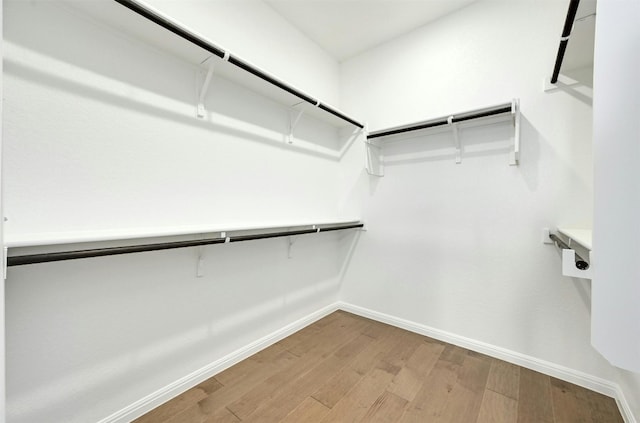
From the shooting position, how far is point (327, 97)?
2.65 metres

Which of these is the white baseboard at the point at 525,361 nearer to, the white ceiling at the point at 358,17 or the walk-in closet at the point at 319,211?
the walk-in closet at the point at 319,211

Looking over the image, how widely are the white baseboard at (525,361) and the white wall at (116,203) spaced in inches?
47.5

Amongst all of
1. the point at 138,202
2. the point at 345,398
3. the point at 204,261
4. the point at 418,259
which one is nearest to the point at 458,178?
the point at 418,259

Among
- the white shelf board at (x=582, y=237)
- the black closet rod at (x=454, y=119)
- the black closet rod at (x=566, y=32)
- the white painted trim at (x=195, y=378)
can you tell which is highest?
the black closet rod at (x=566, y=32)

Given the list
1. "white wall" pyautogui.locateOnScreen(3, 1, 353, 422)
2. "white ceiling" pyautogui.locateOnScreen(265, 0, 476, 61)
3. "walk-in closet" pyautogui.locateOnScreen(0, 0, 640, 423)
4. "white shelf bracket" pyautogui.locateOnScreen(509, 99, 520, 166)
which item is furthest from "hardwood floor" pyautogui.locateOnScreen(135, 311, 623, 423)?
"white ceiling" pyautogui.locateOnScreen(265, 0, 476, 61)

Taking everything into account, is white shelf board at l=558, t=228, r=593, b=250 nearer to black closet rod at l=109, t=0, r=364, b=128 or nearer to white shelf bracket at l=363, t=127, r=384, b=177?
white shelf bracket at l=363, t=127, r=384, b=177

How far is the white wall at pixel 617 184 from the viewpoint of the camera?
1.84 ft

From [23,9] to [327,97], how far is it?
81.0 inches

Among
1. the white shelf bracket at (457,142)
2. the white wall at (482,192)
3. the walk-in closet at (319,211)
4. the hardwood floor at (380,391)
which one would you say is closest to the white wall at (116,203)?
the walk-in closet at (319,211)

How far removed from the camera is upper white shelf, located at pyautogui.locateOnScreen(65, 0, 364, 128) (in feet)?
3.69

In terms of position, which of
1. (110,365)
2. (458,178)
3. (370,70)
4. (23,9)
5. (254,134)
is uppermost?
(370,70)

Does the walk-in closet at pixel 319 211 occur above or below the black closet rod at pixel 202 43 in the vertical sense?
below

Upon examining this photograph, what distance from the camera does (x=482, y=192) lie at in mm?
1974

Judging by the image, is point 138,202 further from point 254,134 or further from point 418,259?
point 418,259
